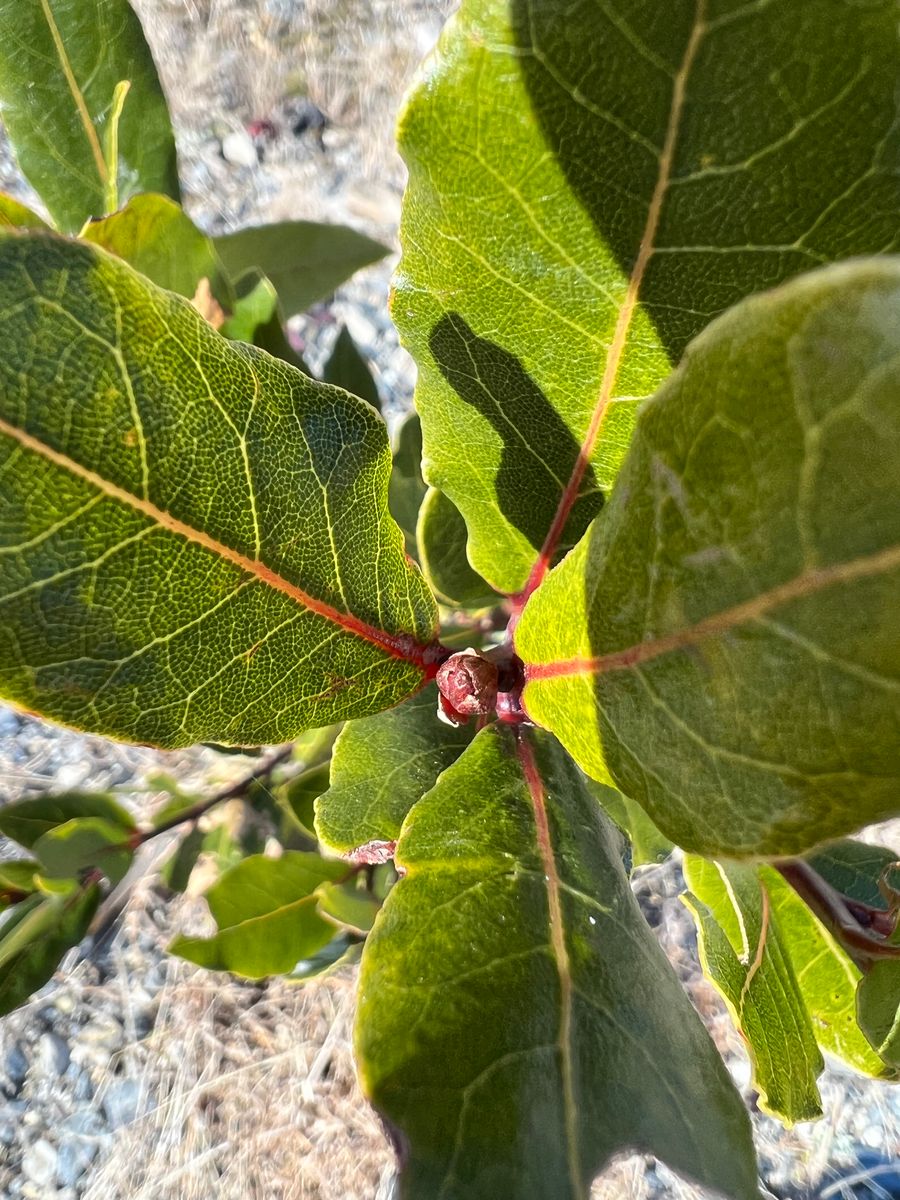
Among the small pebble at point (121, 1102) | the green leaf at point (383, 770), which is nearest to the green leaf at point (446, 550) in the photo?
the green leaf at point (383, 770)

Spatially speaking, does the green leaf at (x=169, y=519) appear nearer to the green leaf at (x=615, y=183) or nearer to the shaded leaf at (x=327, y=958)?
the green leaf at (x=615, y=183)

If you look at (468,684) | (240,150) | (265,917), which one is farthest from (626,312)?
(240,150)

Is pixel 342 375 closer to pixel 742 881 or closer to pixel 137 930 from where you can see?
pixel 742 881

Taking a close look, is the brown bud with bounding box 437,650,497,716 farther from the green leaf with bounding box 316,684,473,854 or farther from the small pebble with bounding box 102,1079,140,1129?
the small pebble with bounding box 102,1079,140,1129

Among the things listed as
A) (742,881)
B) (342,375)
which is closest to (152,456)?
(742,881)

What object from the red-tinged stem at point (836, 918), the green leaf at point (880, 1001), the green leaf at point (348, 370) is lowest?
the green leaf at point (880, 1001)

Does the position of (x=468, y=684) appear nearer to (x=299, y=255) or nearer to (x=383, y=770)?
(x=383, y=770)

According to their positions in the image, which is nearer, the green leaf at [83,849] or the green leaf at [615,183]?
the green leaf at [615,183]
